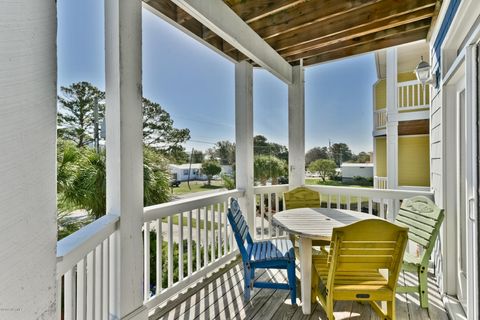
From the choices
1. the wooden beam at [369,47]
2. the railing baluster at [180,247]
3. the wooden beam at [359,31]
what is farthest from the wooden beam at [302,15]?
the railing baluster at [180,247]

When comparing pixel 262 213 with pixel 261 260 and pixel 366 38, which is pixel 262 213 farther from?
pixel 366 38

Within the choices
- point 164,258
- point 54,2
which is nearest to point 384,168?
point 164,258

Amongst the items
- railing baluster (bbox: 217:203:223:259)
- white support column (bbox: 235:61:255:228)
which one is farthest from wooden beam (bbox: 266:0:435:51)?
railing baluster (bbox: 217:203:223:259)

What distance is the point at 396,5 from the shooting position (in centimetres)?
291

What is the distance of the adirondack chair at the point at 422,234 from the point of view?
2223 mm

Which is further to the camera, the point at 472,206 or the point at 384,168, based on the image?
the point at 384,168

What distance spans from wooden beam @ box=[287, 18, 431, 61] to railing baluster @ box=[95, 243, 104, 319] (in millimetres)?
3807

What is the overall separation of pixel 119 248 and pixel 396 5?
3.68 meters

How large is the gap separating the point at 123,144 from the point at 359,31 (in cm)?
328

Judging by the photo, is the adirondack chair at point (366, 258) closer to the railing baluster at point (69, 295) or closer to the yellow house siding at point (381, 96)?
the railing baluster at point (69, 295)

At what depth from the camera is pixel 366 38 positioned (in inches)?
145

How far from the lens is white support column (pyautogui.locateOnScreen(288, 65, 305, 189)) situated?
14.1ft

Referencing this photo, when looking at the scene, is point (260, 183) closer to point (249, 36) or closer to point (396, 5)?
point (249, 36)

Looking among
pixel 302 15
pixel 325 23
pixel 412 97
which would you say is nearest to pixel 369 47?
pixel 325 23
